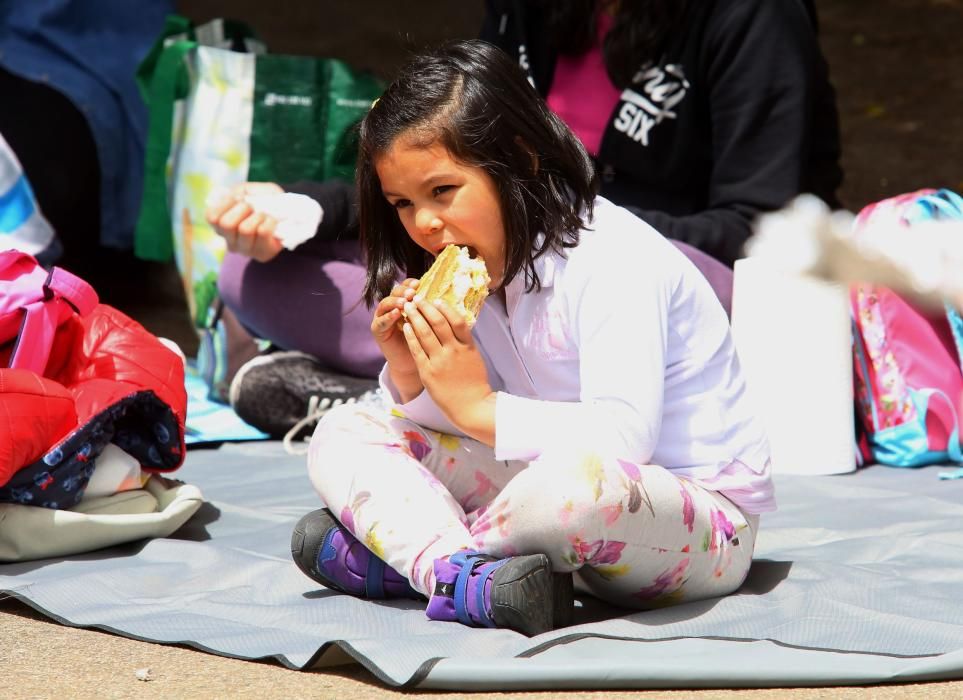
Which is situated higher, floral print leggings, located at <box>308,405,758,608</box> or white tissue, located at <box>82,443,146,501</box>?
floral print leggings, located at <box>308,405,758,608</box>

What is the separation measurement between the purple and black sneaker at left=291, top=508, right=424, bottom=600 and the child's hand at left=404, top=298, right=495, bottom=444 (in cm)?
25

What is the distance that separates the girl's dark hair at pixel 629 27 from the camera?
299cm

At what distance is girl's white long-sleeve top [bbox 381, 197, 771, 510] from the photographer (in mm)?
1799

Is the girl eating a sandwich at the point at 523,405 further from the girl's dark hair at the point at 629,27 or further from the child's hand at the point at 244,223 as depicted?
the girl's dark hair at the point at 629,27

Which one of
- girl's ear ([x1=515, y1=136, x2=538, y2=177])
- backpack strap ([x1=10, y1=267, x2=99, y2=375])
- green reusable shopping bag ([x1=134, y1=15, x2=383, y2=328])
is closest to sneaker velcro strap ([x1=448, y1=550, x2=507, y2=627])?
girl's ear ([x1=515, y1=136, x2=538, y2=177])

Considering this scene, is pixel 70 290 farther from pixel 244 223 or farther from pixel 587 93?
pixel 587 93

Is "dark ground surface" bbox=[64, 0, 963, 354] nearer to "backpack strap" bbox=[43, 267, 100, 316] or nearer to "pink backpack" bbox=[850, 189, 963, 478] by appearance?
"pink backpack" bbox=[850, 189, 963, 478]

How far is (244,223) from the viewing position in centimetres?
293

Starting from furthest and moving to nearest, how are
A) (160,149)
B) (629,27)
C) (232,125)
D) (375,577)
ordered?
(160,149) < (232,125) < (629,27) < (375,577)

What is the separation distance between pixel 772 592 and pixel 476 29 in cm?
362

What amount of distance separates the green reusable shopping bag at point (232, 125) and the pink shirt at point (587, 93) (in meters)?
0.67

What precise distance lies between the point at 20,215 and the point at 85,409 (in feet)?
5.49

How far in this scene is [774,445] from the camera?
283cm

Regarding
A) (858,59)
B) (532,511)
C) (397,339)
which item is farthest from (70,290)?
(858,59)
